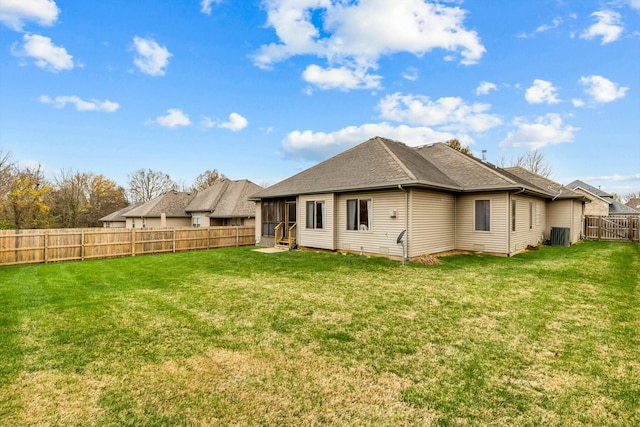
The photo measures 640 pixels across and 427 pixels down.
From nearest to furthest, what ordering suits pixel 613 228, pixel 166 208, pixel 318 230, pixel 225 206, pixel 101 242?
pixel 101 242 → pixel 318 230 → pixel 613 228 → pixel 225 206 → pixel 166 208

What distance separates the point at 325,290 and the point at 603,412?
4.75 metres

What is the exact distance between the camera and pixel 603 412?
8.55 ft

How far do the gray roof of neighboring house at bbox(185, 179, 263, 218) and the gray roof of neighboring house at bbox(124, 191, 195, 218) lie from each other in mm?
724

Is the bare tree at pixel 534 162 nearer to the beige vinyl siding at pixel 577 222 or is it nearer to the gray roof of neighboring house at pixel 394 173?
the beige vinyl siding at pixel 577 222

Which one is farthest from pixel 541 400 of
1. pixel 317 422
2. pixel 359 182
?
pixel 359 182

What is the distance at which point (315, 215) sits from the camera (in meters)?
13.4

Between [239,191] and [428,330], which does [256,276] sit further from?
[239,191]

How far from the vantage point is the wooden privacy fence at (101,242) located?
11305 mm

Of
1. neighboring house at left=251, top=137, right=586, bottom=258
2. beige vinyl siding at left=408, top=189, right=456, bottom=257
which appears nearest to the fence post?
neighboring house at left=251, top=137, right=586, bottom=258

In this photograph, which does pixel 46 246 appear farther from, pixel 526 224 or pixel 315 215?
pixel 526 224

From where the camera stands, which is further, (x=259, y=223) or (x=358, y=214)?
(x=259, y=223)

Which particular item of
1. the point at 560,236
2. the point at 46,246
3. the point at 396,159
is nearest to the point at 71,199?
the point at 46,246

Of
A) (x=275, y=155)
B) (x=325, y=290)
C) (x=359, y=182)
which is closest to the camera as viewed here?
(x=325, y=290)

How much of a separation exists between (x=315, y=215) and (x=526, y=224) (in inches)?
356
